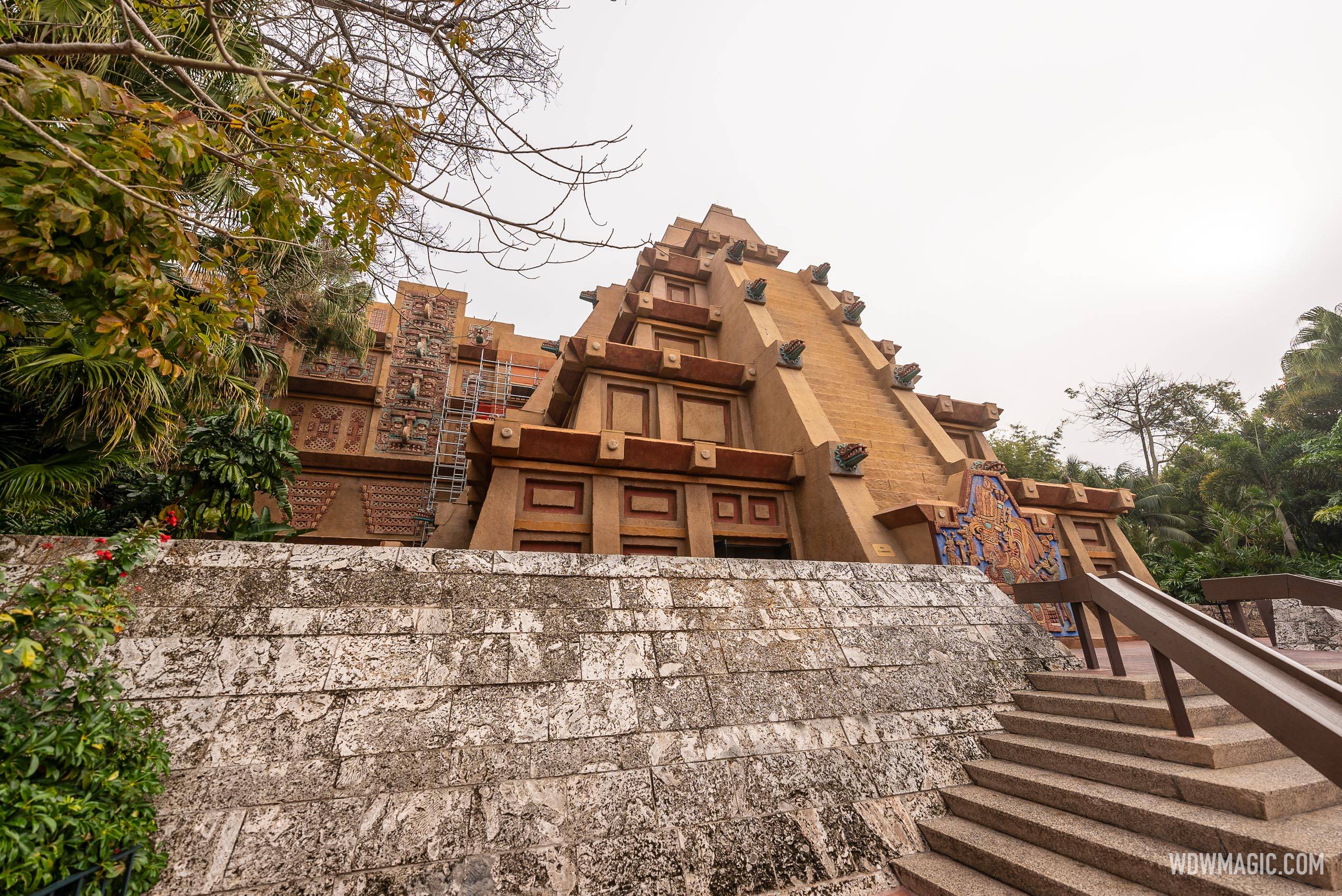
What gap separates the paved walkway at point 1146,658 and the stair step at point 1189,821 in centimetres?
108

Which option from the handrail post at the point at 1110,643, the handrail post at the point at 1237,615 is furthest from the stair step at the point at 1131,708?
the handrail post at the point at 1237,615

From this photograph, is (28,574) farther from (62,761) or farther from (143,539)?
(62,761)

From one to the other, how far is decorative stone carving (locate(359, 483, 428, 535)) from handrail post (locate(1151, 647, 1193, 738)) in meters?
11.8

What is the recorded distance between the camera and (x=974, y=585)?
15.5ft

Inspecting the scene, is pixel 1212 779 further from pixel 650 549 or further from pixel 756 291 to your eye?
pixel 756 291

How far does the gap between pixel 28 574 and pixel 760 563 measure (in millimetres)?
4219

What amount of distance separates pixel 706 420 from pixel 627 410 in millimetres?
1489

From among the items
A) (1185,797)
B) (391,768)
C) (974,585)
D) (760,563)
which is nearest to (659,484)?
(760,563)

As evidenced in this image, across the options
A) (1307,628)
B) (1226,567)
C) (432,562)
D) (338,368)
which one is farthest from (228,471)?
(1226,567)

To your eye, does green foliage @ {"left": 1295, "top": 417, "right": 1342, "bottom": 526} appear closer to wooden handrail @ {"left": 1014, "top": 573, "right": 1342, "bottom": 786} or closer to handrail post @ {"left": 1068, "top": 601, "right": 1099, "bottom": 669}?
handrail post @ {"left": 1068, "top": 601, "right": 1099, "bottom": 669}

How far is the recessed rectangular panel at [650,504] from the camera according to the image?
7.32 m

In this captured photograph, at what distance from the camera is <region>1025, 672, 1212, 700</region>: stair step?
325 centimetres

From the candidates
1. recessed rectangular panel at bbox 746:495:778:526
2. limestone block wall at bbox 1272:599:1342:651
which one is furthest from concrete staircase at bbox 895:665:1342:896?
limestone block wall at bbox 1272:599:1342:651

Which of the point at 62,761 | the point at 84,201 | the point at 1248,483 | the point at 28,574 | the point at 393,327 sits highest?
the point at 393,327
